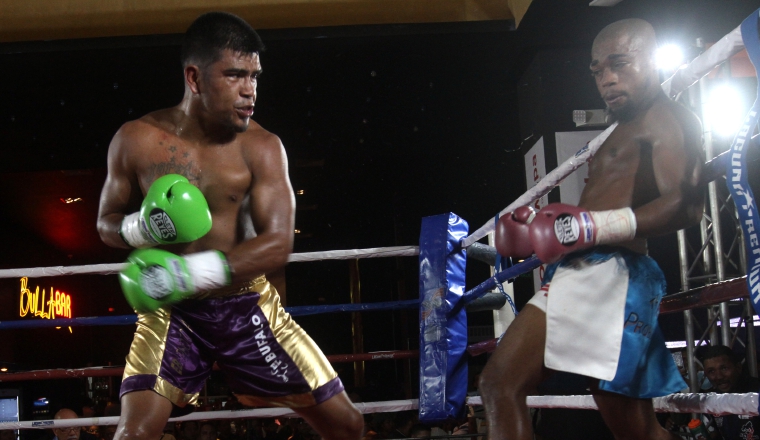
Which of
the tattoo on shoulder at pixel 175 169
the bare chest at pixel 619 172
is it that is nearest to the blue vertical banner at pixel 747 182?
the bare chest at pixel 619 172

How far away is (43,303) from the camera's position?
29.3 feet

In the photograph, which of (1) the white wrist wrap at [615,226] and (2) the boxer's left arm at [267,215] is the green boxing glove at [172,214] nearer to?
(2) the boxer's left arm at [267,215]

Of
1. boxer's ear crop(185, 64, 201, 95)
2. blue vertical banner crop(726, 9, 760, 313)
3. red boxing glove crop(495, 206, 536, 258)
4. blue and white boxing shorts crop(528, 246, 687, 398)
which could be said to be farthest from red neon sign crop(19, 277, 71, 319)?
blue vertical banner crop(726, 9, 760, 313)

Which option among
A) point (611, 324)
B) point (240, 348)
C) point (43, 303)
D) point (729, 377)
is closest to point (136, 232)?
point (240, 348)

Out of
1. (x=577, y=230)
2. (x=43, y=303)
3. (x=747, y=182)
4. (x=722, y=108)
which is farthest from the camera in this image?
(x=43, y=303)

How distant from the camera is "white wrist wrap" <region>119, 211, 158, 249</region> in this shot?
1.67m

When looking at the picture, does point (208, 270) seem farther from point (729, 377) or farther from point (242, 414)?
point (729, 377)

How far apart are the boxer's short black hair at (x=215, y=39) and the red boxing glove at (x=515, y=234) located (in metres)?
0.81

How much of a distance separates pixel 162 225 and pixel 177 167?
291 millimetres

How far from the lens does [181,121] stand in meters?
1.93

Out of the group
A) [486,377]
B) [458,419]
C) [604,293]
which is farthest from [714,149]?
[486,377]

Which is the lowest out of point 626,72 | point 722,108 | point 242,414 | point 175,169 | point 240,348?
point 242,414

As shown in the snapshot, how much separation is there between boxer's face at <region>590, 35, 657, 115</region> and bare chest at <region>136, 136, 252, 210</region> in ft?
3.05

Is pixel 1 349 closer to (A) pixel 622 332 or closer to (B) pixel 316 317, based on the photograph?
(B) pixel 316 317
